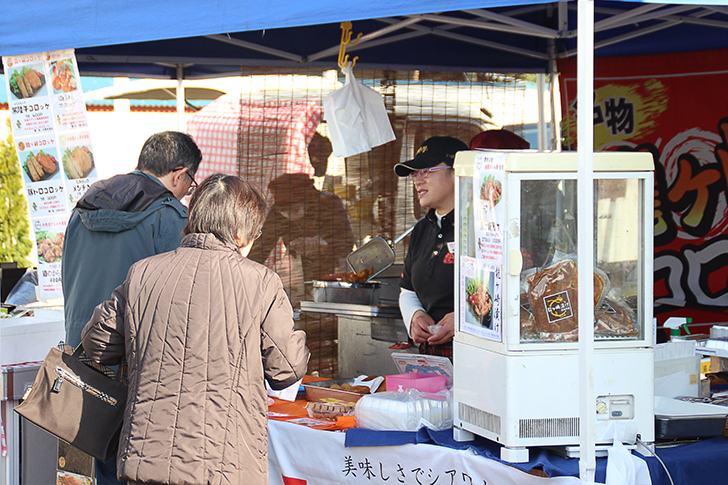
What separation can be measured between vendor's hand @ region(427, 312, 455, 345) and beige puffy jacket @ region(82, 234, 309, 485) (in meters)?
1.03

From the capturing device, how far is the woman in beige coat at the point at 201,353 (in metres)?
1.69

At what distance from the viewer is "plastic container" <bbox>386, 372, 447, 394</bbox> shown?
232 centimetres

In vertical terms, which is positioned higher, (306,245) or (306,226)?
(306,226)

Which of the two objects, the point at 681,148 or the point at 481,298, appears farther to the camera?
the point at 681,148

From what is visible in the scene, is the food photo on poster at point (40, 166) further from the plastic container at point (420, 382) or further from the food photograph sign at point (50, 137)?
the plastic container at point (420, 382)

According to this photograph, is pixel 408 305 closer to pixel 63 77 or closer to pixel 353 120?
pixel 353 120

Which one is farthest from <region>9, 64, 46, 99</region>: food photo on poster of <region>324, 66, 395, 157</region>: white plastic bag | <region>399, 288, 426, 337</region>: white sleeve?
<region>399, 288, 426, 337</region>: white sleeve

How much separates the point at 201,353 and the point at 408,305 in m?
1.43

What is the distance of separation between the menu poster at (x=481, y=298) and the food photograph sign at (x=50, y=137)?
1.54m

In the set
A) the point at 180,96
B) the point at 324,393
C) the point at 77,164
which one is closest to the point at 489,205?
the point at 324,393

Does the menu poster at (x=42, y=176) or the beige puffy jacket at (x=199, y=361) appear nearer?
the beige puffy jacket at (x=199, y=361)

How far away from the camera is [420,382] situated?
2.32 m

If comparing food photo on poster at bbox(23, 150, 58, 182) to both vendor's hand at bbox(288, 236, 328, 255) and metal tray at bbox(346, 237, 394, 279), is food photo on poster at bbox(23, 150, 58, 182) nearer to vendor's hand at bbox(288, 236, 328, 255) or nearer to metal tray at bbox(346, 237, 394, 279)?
metal tray at bbox(346, 237, 394, 279)

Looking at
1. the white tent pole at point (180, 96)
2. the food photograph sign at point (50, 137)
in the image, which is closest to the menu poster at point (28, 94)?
the food photograph sign at point (50, 137)
